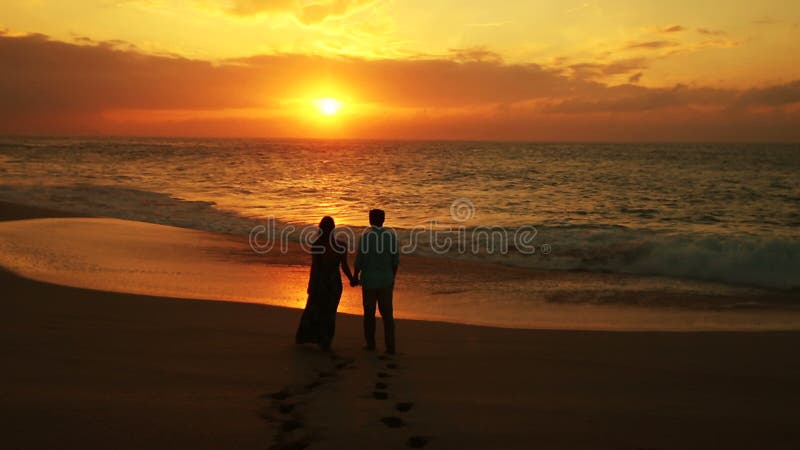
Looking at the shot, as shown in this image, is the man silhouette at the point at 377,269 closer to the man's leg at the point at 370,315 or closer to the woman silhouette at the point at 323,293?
the man's leg at the point at 370,315

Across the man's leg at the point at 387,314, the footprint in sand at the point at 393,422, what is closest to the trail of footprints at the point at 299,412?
the footprint in sand at the point at 393,422

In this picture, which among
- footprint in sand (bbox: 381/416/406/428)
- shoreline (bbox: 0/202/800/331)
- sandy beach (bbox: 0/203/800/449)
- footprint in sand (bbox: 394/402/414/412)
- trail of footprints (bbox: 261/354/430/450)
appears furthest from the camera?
shoreline (bbox: 0/202/800/331)

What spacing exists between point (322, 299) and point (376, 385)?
5.47 ft

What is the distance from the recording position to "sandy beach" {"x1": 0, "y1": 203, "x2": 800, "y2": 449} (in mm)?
4605

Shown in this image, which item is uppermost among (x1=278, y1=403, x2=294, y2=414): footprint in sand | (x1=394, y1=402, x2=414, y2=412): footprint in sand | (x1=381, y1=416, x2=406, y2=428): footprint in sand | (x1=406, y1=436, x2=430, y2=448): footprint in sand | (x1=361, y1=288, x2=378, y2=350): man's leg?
(x1=361, y1=288, x2=378, y2=350): man's leg

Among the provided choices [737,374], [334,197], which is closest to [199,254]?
[737,374]

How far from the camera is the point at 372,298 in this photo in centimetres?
720

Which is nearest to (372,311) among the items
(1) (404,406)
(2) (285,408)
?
(1) (404,406)

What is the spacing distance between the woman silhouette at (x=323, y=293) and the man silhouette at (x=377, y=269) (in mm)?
225

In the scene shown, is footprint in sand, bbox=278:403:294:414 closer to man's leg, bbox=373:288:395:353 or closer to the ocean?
man's leg, bbox=373:288:395:353

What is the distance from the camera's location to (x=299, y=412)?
4977mm

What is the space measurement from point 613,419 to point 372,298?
3.03m

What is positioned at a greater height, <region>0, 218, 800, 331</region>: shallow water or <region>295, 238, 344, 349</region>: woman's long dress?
<region>295, 238, 344, 349</region>: woman's long dress

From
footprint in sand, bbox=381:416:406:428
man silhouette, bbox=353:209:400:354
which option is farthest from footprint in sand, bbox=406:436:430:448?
man silhouette, bbox=353:209:400:354
